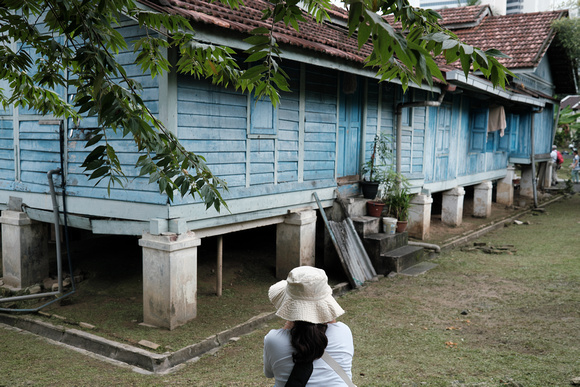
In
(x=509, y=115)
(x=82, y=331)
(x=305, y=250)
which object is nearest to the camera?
(x=82, y=331)

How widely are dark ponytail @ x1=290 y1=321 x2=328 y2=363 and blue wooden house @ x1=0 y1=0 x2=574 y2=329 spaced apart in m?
3.92

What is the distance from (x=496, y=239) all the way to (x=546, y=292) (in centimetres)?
504

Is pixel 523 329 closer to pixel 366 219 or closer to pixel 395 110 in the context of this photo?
pixel 366 219

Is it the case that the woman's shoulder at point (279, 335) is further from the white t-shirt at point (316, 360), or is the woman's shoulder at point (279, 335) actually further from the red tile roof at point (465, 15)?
the red tile roof at point (465, 15)

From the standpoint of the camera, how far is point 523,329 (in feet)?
21.0

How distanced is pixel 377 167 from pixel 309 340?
831cm

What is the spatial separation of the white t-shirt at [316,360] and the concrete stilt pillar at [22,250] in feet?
21.5

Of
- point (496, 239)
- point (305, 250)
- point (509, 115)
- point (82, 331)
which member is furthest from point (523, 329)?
point (509, 115)

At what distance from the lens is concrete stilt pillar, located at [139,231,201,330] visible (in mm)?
6383

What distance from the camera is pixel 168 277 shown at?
6.36 m

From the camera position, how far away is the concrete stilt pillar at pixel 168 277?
6383 millimetres

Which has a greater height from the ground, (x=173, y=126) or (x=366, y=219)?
(x=173, y=126)

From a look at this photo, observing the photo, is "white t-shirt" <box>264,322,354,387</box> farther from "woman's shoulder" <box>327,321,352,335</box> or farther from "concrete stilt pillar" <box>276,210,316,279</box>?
"concrete stilt pillar" <box>276,210,316,279</box>

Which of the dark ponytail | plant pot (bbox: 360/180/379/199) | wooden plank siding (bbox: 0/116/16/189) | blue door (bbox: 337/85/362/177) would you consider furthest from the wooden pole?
the dark ponytail
